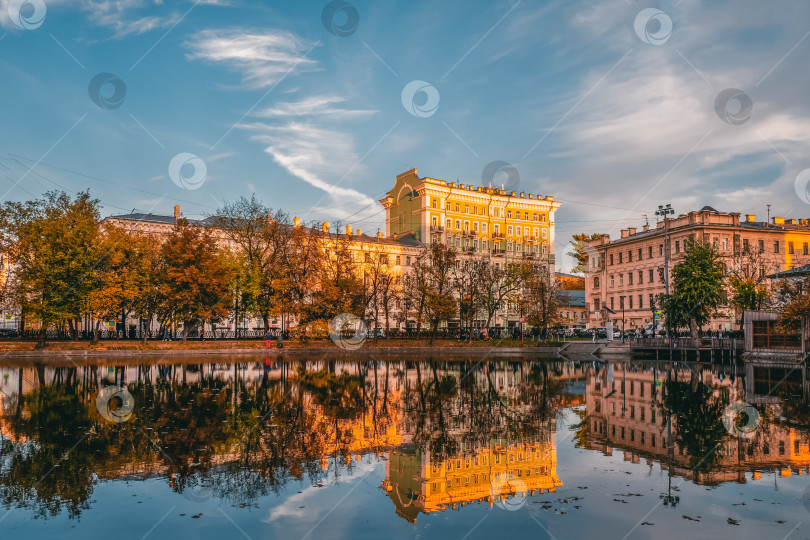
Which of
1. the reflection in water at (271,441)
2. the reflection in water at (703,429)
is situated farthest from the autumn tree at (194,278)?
the reflection in water at (703,429)

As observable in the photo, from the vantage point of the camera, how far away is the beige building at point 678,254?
7694 cm

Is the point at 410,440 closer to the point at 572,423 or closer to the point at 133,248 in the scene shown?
the point at 572,423

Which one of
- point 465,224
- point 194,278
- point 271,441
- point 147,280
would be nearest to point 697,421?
point 271,441

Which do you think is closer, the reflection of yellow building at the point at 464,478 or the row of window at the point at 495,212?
the reflection of yellow building at the point at 464,478

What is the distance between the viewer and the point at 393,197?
99.9 m

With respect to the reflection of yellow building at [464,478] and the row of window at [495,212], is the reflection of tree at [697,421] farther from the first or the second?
the row of window at [495,212]

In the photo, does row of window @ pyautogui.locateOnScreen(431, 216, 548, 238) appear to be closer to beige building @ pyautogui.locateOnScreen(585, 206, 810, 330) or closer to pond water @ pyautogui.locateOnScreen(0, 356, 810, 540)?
beige building @ pyautogui.locateOnScreen(585, 206, 810, 330)

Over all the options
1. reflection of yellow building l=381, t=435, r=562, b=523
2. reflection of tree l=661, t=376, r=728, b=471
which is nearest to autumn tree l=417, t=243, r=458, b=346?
reflection of tree l=661, t=376, r=728, b=471

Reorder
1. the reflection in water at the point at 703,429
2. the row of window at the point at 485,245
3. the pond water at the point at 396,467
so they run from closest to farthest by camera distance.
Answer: the pond water at the point at 396,467 < the reflection in water at the point at 703,429 < the row of window at the point at 485,245

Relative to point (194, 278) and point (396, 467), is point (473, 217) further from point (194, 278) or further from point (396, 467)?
point (396, 467)

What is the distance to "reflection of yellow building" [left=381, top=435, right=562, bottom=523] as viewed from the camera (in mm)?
9258

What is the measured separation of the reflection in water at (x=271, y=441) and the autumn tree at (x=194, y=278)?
27.9 metres

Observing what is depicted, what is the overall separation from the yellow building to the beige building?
9925mm

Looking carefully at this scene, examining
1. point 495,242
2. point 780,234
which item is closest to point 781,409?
point 780,234
